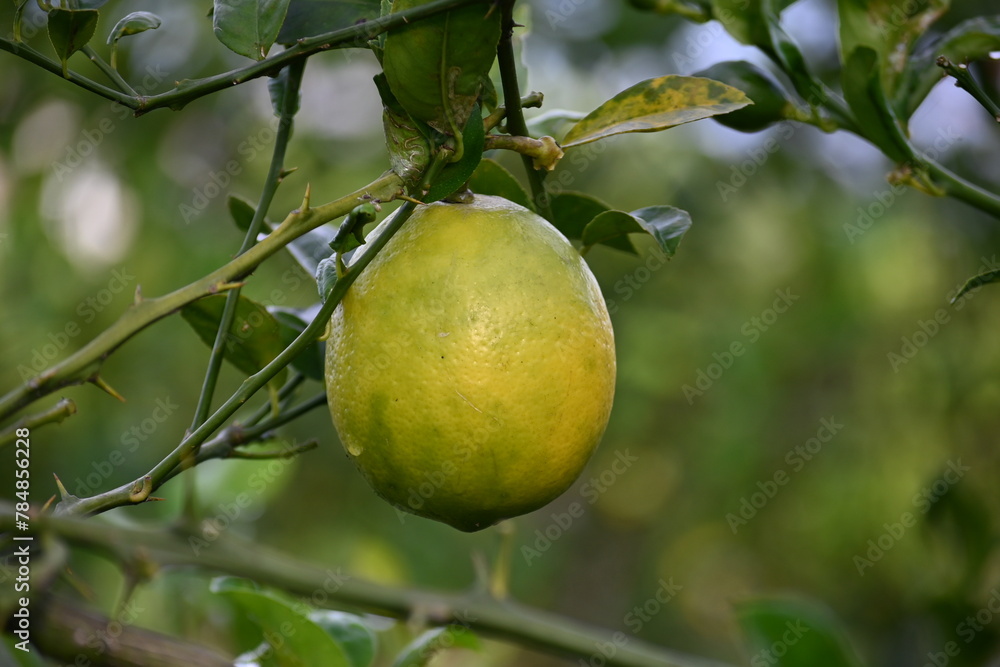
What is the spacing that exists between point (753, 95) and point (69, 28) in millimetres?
498

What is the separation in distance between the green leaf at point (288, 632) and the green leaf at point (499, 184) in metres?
0.35

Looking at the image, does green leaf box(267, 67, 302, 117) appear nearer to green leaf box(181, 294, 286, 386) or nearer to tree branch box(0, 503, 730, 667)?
green leaf box(181, 294, 286, 386)

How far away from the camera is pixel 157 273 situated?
1.71 metres

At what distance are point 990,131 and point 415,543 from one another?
5.13ft

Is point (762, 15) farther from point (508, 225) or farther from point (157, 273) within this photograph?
point (157, 273)

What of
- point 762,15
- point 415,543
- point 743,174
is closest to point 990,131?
point 743,174

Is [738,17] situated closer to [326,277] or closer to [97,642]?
[326,277]

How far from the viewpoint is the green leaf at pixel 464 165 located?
Result: 1.68 feet

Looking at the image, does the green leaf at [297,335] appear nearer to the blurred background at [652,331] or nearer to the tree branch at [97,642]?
the tree branch at [97,642]

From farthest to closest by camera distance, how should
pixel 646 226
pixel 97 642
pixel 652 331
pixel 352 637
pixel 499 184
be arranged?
pixel 652 331 < pixel 352 637 < pixel 499 184 < pixel 646 226 < pixel 97 642

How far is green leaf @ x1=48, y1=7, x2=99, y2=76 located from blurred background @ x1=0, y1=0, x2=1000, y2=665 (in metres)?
0.59

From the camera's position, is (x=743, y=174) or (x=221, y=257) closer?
(x=221, y=257)

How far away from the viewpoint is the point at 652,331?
2328 mm

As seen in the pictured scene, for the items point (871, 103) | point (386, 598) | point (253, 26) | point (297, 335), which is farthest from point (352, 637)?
point (871, 103)
